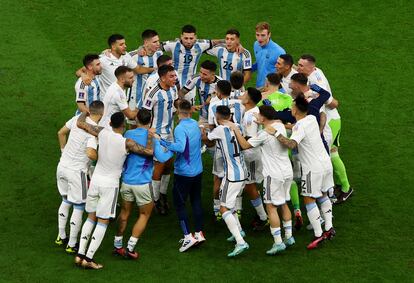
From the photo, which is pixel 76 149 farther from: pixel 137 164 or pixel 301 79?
pixel 301 79

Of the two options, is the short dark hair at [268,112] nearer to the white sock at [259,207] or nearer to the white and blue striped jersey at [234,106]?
the white and blue striped jersey at [234,106]

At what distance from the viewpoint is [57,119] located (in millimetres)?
15242

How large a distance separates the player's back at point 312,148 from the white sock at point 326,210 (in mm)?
468

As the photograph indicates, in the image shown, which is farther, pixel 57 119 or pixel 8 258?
pixel 57 119

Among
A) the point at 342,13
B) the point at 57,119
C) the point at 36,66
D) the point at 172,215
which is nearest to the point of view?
the point at 172,215

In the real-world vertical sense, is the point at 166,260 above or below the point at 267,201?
below

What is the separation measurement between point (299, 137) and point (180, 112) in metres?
1.64

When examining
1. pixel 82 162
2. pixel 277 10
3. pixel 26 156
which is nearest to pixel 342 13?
pixel 277 10


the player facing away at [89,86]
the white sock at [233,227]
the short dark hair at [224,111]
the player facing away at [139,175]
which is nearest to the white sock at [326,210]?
the white sock at [233,227]

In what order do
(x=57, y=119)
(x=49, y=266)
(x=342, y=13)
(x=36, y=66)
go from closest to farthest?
(x=49, y=266) → (x=57, y=119) → (x=36, y=66) → (x=342, y=13)

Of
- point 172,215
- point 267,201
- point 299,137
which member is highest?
point 299,137

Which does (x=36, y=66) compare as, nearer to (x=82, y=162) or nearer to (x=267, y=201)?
(x=82, y=162)

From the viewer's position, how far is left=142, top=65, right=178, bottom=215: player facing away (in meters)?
12.1

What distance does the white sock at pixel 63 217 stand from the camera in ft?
36.7
